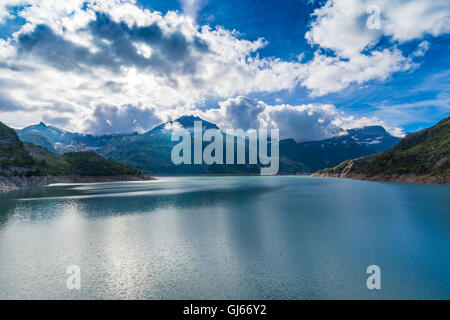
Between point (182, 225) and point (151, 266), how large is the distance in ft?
72.5

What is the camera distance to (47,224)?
51.6 meters

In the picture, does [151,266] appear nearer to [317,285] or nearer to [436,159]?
[317,285]

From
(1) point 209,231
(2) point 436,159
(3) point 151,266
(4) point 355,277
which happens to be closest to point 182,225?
(1) point 209,231

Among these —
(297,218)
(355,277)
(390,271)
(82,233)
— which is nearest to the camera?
(355,277)

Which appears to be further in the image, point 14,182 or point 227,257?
point 14,182

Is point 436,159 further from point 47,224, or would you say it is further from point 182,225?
point 47,224

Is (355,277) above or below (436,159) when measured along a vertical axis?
below

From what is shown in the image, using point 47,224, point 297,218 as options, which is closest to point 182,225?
point 297,218

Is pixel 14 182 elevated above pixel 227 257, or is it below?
below

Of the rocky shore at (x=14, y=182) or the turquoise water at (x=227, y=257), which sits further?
the rocky shore at (x=14, y=182)

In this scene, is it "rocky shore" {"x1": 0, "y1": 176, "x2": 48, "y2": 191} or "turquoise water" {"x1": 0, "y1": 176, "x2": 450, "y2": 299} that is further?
"rocky shore" {"x1": 0, "y1": 176, "x2": 48, "y2": 191}
